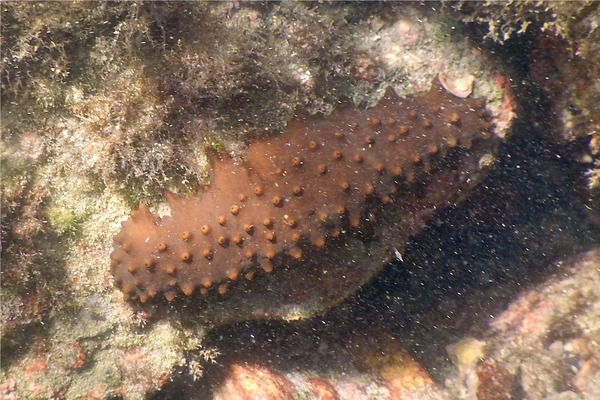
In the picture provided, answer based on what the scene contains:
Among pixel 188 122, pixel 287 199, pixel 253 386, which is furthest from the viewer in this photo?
pixel 253 386

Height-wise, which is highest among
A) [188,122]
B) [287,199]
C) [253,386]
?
[188,122]

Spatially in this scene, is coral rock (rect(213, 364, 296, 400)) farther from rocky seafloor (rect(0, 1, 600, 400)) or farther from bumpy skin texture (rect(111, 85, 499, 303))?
bumpy skin texture (rect(111, 85, 499, 303))

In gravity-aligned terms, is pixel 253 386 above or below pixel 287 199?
below

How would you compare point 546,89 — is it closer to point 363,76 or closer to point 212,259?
point 363,76

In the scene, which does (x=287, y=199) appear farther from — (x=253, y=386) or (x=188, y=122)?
(x=253, y=386)

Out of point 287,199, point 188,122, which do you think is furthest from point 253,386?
point 188,122

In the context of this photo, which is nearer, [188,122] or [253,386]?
[188,122]

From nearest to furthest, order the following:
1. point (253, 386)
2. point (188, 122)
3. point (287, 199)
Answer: point (287, 199), point (188, 122), point (253, 386)
